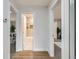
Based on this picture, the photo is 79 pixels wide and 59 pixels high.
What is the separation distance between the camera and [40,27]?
750 cm

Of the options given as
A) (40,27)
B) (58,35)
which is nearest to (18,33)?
(40,27)

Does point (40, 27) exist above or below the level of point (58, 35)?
above

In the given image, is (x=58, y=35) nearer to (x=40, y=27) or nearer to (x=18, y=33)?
(x=40, y=27)

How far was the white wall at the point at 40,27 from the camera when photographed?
7465mm

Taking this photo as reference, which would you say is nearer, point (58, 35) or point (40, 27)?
point (58, 35)

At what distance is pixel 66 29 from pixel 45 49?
16.6 ft

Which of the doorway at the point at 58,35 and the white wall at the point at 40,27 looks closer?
the doorway at the point at 58,35

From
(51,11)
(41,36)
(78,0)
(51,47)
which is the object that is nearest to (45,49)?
(41,36)

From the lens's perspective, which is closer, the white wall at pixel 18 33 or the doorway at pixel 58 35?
the doorway at pixel 58 35

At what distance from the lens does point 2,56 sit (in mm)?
2053

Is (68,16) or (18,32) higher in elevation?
(68,16)

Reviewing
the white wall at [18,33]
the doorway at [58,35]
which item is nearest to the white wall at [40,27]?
the white wall at [18,33]

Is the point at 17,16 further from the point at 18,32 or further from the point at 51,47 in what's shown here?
the point at 51,47

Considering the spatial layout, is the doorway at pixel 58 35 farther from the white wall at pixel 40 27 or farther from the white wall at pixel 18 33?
the white wall at pixel 18 33
